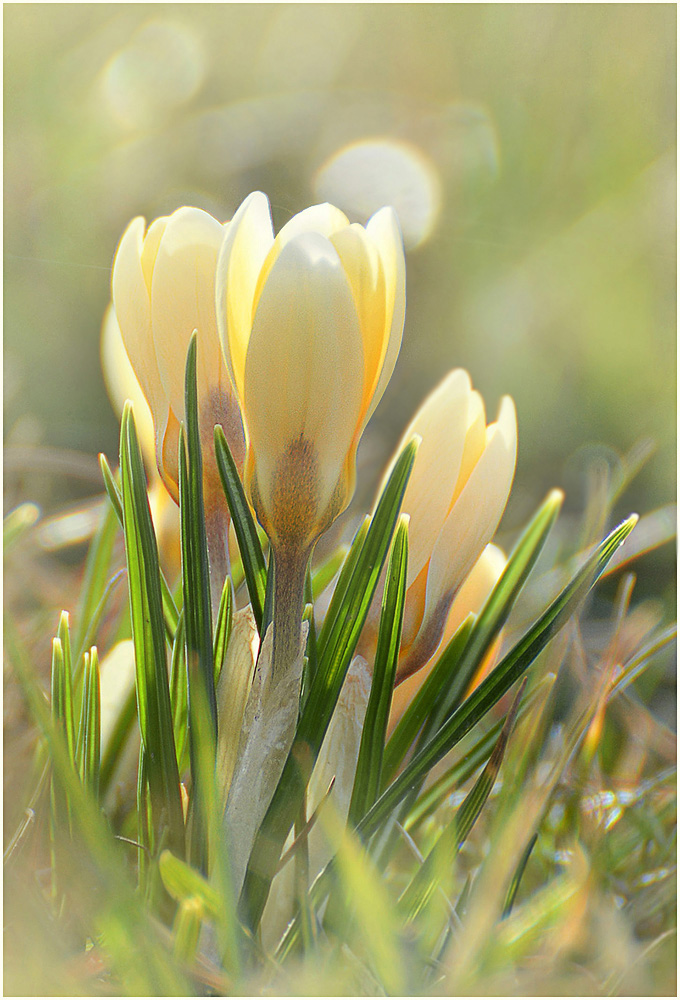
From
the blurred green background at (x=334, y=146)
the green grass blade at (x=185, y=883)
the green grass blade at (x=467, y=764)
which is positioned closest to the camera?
the green grass blade at (x=185, y=883)

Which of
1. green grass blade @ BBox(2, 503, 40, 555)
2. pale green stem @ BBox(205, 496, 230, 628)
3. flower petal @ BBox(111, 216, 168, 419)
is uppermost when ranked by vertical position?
flower petal @ BBox(111, 216, 168, 419)

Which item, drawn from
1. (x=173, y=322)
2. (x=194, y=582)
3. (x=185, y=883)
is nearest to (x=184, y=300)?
(x=173, y=322)

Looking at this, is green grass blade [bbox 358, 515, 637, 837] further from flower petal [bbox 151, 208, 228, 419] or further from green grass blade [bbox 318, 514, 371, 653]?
flower petal [bbox 151, 208, 228, 419]

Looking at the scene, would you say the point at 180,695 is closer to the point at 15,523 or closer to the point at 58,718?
the point at 58,718

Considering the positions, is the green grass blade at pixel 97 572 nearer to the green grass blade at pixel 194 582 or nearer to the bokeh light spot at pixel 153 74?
the green grass blade at pixel 194 582

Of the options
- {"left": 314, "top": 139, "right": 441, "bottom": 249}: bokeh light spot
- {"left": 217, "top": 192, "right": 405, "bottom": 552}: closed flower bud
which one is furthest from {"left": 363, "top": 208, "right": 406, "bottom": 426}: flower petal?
{"left": 314, "top": 139, "right": 441, "bottom": 249}: bokeh light spot

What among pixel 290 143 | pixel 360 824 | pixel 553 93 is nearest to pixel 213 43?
pixel 290 143

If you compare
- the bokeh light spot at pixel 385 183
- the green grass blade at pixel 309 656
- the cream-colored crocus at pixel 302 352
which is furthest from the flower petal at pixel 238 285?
the bokeh light spot at pixel 385 183
